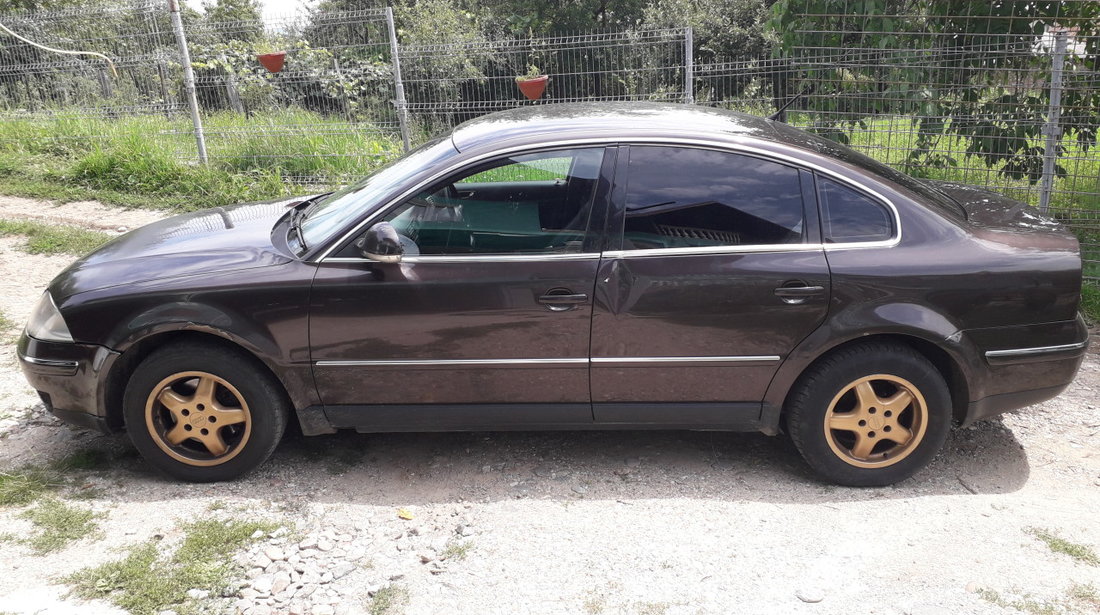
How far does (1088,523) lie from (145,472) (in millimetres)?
4270

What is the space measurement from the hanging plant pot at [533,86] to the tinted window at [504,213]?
198 inches

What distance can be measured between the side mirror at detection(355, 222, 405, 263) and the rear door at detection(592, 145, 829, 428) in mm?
881

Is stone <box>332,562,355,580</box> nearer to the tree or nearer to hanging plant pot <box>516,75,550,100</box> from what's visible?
the tree

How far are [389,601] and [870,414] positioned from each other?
7.30ft

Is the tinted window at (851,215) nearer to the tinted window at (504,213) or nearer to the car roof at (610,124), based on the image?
the car roof at (610,124)

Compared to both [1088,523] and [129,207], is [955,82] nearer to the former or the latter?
[1088,523]

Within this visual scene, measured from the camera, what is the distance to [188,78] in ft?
29.9

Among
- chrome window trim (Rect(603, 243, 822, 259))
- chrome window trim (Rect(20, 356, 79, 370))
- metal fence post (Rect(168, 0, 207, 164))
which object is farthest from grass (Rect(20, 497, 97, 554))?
metal fence post (Rect(168, 0, 207, 164))

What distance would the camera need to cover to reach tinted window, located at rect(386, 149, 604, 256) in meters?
3.79

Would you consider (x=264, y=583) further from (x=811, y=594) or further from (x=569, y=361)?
(x=811, y=594)

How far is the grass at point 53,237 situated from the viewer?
24.6ft

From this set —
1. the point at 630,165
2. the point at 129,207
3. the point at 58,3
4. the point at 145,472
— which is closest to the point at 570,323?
the point at 630,165

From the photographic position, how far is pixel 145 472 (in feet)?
13.4

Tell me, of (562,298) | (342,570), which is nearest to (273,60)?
(562,298)
